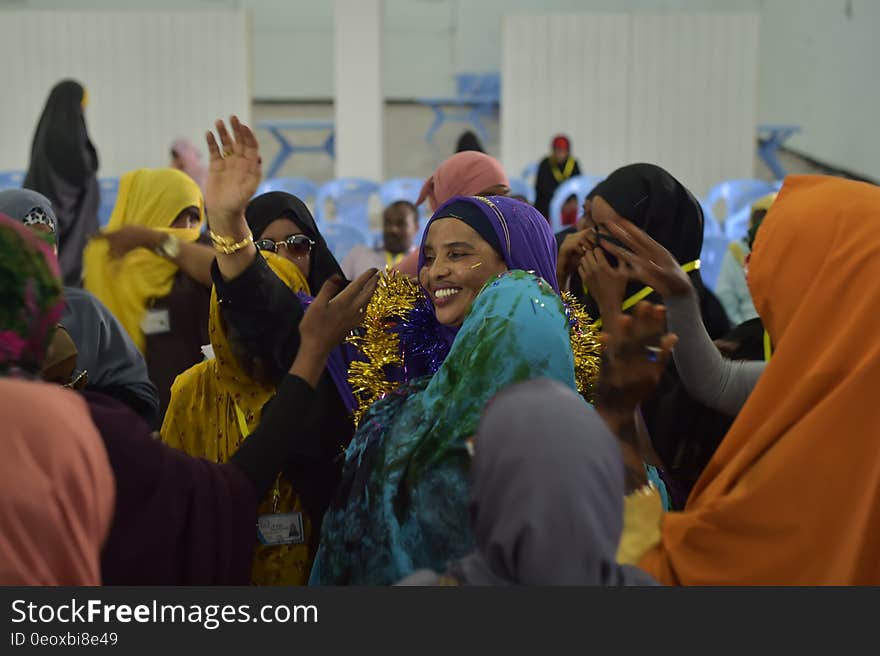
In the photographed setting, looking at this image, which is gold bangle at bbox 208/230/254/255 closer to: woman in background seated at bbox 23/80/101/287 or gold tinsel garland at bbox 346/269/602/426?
gold tinsel garland at bbox 346/269/602/426

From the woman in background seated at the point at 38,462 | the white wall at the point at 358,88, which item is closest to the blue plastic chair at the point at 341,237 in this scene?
the white wall at the point at 358,88

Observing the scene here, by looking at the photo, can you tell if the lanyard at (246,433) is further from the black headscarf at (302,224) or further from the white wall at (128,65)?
the white wall at (128,65)

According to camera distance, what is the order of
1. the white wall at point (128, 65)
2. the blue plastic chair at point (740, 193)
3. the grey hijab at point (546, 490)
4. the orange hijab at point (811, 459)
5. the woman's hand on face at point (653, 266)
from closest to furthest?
1. the grey hijab at point (546, 490)
2. the orange hijab at point (811, 459)
3. the woman's hand on face at point (653, 266)
4. the blue plastic chair at point (740, 193)
5. the white wall at point (128, 65)

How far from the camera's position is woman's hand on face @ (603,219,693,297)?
6.03 feet

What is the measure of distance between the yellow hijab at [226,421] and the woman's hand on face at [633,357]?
745 mm

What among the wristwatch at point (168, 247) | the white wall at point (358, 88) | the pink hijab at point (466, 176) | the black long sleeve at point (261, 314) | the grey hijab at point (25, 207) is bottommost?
the black long sleeve at point (261, 314)

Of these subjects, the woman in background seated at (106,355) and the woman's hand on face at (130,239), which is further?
the woman in background seated at (106,355)

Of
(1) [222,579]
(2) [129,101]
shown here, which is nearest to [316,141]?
(2) [129,101]

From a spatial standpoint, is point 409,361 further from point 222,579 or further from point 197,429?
point 222,579

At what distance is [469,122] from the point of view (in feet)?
44.8

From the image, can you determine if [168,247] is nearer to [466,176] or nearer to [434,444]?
[434,444]

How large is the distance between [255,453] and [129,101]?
1048 cm

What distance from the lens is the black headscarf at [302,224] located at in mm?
2293

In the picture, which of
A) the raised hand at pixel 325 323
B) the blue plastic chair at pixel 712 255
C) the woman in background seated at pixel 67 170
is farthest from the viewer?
the blue plastic chair at pixel 712 255
